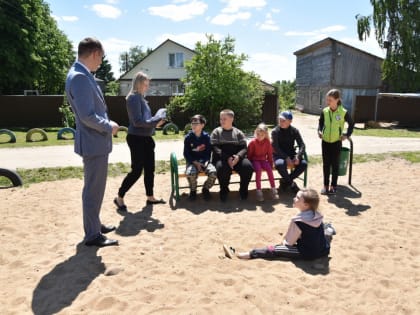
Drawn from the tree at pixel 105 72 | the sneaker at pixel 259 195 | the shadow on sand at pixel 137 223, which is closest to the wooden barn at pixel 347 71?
the sneaker at pixel 259 195

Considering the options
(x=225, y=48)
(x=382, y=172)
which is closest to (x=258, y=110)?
(x=225, y=48)

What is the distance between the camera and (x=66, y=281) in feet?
10.7

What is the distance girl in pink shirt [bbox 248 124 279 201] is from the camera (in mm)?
5867

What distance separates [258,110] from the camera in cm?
1980

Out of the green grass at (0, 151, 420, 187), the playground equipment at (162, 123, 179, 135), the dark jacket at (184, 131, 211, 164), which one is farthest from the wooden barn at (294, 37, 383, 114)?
the dark jacket at (184, 131, 211, 164)

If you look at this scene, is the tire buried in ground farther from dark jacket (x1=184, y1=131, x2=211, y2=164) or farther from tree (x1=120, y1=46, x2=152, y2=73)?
tree (x1=120, y1=46, x2=152, y2=73)

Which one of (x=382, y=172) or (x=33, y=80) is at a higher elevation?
(x=33, y=80)

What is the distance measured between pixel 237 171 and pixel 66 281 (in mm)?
3130

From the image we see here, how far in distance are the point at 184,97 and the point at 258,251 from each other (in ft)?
52.4

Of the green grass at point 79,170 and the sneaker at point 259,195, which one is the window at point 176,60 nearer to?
the green grass at point 79,170

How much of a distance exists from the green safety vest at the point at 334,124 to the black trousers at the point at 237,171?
4.86 feet

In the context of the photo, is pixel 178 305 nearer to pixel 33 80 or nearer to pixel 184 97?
pixel 184 97

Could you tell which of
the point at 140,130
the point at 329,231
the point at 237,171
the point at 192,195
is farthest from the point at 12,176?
the point at 329,231

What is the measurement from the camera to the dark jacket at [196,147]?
19.1 feet
